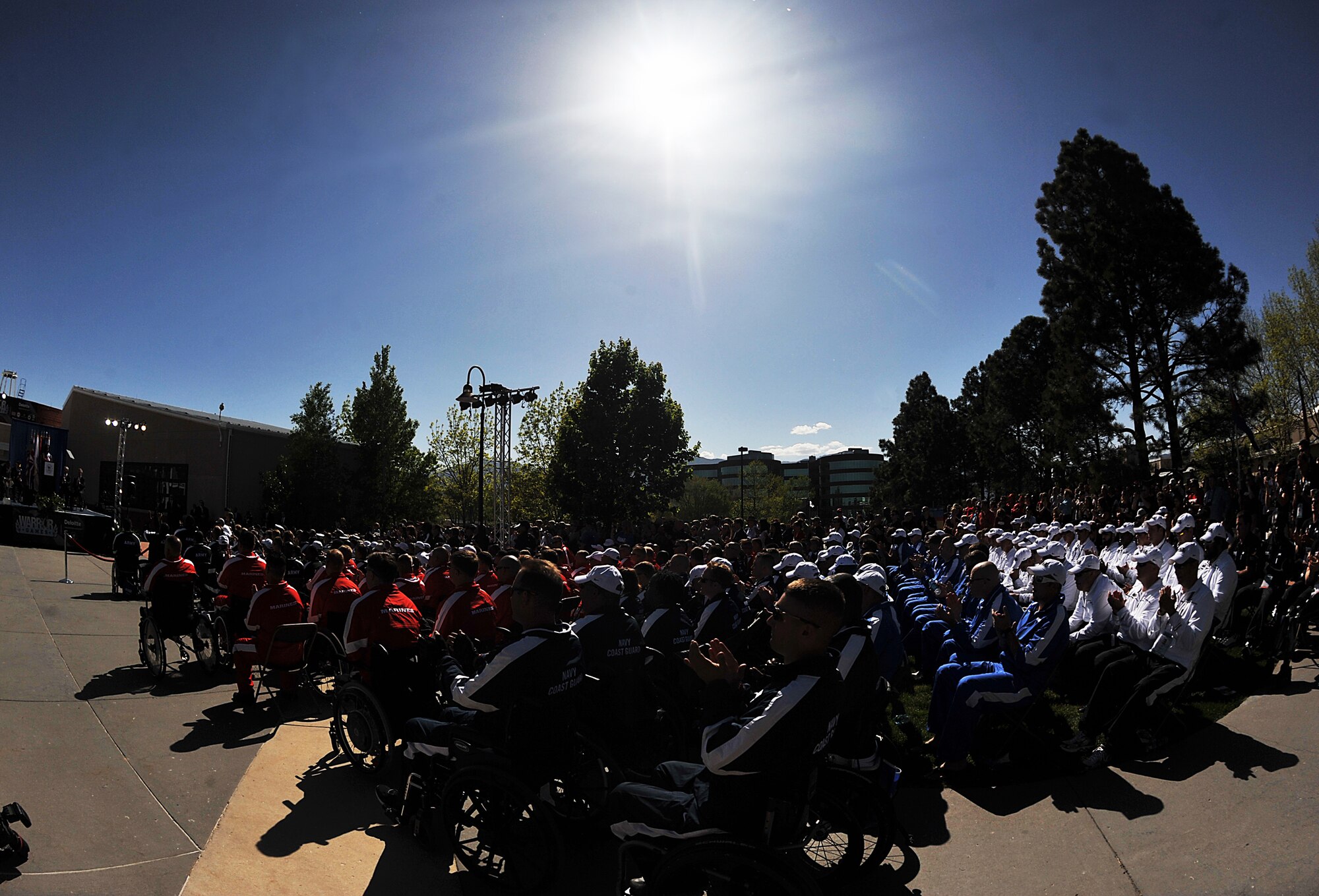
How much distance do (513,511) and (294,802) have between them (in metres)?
A: 38.6

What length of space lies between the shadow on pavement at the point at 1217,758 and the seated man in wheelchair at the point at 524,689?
4.16m

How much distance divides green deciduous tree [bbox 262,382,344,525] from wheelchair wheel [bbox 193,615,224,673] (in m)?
30.0

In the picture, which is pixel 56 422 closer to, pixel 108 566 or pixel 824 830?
pixel 108 566

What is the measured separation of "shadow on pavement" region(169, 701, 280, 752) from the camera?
6.01m

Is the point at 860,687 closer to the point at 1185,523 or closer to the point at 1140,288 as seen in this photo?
the point at 1185,523

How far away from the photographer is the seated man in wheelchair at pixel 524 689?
3.71 m

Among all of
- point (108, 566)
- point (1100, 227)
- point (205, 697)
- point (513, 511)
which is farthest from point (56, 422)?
point (1100, 227)

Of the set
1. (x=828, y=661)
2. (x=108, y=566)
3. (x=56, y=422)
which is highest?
(x=56, y=422)

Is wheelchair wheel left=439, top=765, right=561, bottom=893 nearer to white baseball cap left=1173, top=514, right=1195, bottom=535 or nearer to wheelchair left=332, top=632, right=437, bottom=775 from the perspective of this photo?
wheelchair left=332, top=632, right=437, bottom=775

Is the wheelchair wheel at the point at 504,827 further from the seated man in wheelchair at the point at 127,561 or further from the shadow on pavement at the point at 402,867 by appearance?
the seated man in wheelchair at the point at 127,561

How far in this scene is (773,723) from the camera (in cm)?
270

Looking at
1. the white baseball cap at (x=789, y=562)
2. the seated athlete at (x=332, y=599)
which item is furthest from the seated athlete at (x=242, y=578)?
the white baseball cap at (x=789, y=562)

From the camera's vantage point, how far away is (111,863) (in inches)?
149

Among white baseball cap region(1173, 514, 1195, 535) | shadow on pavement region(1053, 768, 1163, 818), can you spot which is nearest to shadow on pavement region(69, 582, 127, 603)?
shadow on pavement region(1053, 768, 1163, 818)
